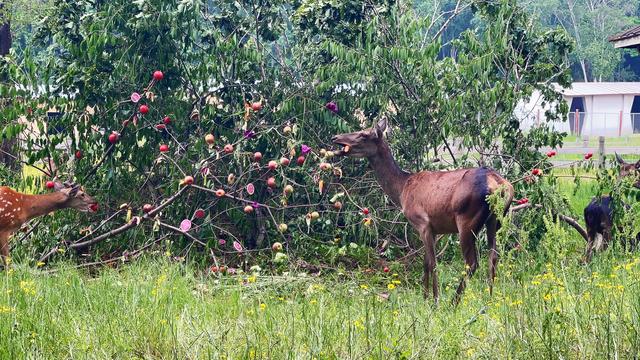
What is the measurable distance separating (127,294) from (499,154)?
18.1 feet

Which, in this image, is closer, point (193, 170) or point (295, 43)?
point (193, 170)

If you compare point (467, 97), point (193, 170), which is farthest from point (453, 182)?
point (193, 170)

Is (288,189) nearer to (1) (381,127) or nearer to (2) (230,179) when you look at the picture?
(2) (230,179)

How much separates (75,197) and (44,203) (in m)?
0.33

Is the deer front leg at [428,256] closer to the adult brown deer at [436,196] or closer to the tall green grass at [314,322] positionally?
the adult brown deer at [436,196]

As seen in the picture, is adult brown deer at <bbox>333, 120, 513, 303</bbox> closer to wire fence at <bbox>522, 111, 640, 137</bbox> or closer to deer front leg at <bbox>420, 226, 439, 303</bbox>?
deer front leg at <bbox>420, 226, 439, 303</bbox>

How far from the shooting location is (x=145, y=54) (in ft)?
38.9

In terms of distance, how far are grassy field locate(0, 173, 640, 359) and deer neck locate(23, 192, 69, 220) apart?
2.27m

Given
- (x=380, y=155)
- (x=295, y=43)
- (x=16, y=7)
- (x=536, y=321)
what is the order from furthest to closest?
1. (x=16, y=7)
2. (x=295, y=43)
3. (x=380, y=155)
4. (x=536, y=321)

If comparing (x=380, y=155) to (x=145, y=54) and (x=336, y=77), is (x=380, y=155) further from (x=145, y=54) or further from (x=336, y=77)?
(x=145, y=54)

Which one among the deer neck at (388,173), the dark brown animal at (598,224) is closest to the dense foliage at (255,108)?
the deer neck at (388,173)

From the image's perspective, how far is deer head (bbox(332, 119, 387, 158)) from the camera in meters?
11.1

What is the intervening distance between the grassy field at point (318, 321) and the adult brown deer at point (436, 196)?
3.90 ft

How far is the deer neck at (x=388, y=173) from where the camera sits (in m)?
11.1
